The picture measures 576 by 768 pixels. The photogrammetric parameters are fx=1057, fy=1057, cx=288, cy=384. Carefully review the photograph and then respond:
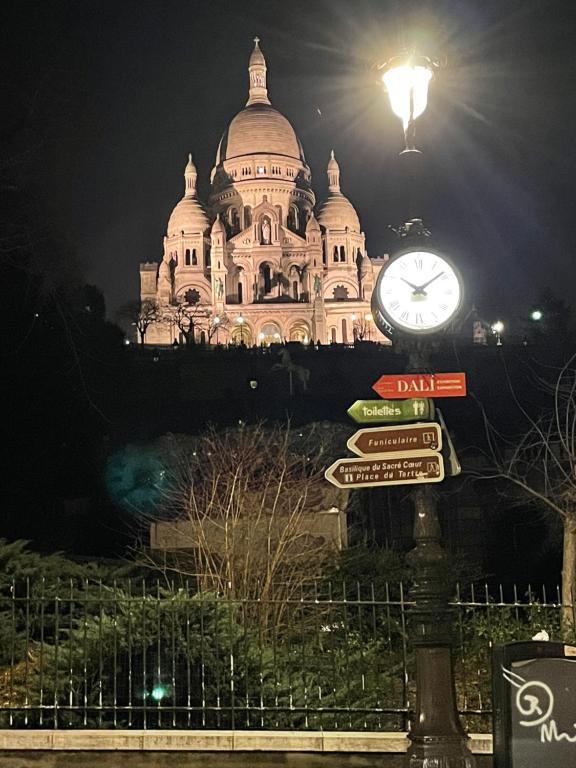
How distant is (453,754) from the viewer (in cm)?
623

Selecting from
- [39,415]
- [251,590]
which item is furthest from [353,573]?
[39,415]

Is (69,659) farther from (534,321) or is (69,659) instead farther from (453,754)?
(534,321)

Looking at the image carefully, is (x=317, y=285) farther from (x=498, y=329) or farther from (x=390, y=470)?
(x=390, y=470)

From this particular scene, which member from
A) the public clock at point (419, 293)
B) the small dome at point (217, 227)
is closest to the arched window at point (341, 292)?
the small dome at point (217, 227)

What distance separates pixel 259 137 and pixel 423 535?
107388 millimetres

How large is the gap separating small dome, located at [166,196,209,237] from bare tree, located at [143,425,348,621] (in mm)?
82852

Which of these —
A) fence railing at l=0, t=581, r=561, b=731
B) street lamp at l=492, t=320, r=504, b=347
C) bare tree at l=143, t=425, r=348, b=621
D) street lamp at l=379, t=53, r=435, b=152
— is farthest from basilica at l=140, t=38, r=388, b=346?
street lamp at l=379, t=53, r=435, b=152

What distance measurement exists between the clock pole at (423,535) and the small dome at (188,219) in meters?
99.1

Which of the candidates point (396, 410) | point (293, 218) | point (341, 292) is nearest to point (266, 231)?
point (293, 218)

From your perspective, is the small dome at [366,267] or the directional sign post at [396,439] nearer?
the directional sign post at [396,439]

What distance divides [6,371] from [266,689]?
69.5ft

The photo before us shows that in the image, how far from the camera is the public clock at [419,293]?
673 centimetres

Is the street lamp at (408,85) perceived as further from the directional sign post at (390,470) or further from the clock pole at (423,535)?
the directional sign post at (390,470)

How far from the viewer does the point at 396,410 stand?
21.8 feet
